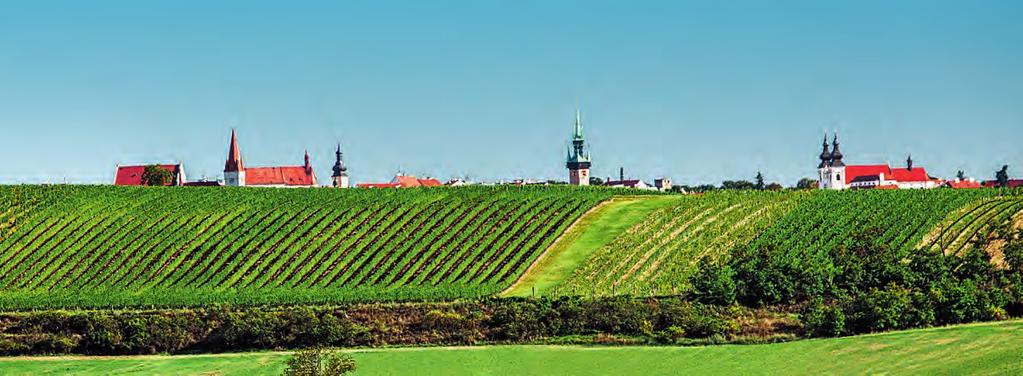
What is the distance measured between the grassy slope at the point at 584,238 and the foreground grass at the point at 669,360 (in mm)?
20235

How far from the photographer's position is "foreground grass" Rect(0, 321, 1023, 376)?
6072 cm

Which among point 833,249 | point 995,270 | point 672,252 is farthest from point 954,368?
point 672,252

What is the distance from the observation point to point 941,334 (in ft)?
219

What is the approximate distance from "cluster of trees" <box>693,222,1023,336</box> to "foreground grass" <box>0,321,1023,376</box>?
270 cm

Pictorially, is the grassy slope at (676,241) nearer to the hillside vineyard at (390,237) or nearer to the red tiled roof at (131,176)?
the hillside vineyard at (390,237)

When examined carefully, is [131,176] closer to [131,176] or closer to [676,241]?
[131,176]

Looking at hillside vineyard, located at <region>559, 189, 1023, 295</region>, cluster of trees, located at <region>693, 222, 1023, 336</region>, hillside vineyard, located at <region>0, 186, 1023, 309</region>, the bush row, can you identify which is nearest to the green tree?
hillside vineyard, located at <region>0, 186, 1023, 309</region>

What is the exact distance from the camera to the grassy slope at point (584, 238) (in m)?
95.1

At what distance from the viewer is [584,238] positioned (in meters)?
108

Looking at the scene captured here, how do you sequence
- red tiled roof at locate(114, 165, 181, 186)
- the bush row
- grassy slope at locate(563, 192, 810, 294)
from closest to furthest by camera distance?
the bush row → grassy slope at locate(563, 192, 810, 294) → red tiled roof at locate(114, 165, 181, 186)

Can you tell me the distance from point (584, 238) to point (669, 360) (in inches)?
1609

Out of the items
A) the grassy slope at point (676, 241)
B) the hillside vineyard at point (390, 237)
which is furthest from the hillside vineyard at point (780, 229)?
the hillside vineyard at point (390, 237)

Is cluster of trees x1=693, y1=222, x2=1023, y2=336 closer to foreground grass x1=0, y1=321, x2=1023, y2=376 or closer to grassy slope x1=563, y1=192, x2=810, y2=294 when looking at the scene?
foreground grass x1=0, y1=321, x2=1023, y2=376

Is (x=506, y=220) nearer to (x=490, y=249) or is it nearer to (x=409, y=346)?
(x=490, y=249)
